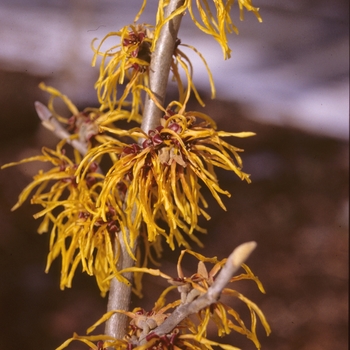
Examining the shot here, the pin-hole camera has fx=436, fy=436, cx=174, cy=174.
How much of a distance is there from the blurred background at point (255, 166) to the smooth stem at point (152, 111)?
52.4 inches

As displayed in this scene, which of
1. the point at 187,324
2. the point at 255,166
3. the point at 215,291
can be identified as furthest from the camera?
the point at 255,166

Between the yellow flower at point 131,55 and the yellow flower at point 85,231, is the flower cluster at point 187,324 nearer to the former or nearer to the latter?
the yellow flower at point 85,231

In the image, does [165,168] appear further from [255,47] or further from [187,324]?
[255,47]

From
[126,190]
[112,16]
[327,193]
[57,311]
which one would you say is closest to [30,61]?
[112,16]

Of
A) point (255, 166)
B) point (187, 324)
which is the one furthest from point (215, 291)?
point (255, 166)

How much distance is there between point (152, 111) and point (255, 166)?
2.88 meters

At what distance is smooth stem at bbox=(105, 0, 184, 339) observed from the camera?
20.6 inches

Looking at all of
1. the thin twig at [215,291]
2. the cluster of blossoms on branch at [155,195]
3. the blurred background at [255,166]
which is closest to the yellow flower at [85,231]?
the cluster of blossoms on branch at [155,195]

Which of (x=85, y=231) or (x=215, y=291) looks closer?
(x=215, y=291)

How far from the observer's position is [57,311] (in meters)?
1.99

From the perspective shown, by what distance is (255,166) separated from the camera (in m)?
3.35

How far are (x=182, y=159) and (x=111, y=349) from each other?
24 cm

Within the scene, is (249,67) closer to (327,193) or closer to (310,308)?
(327,193)

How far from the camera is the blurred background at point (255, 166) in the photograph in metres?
2.06
